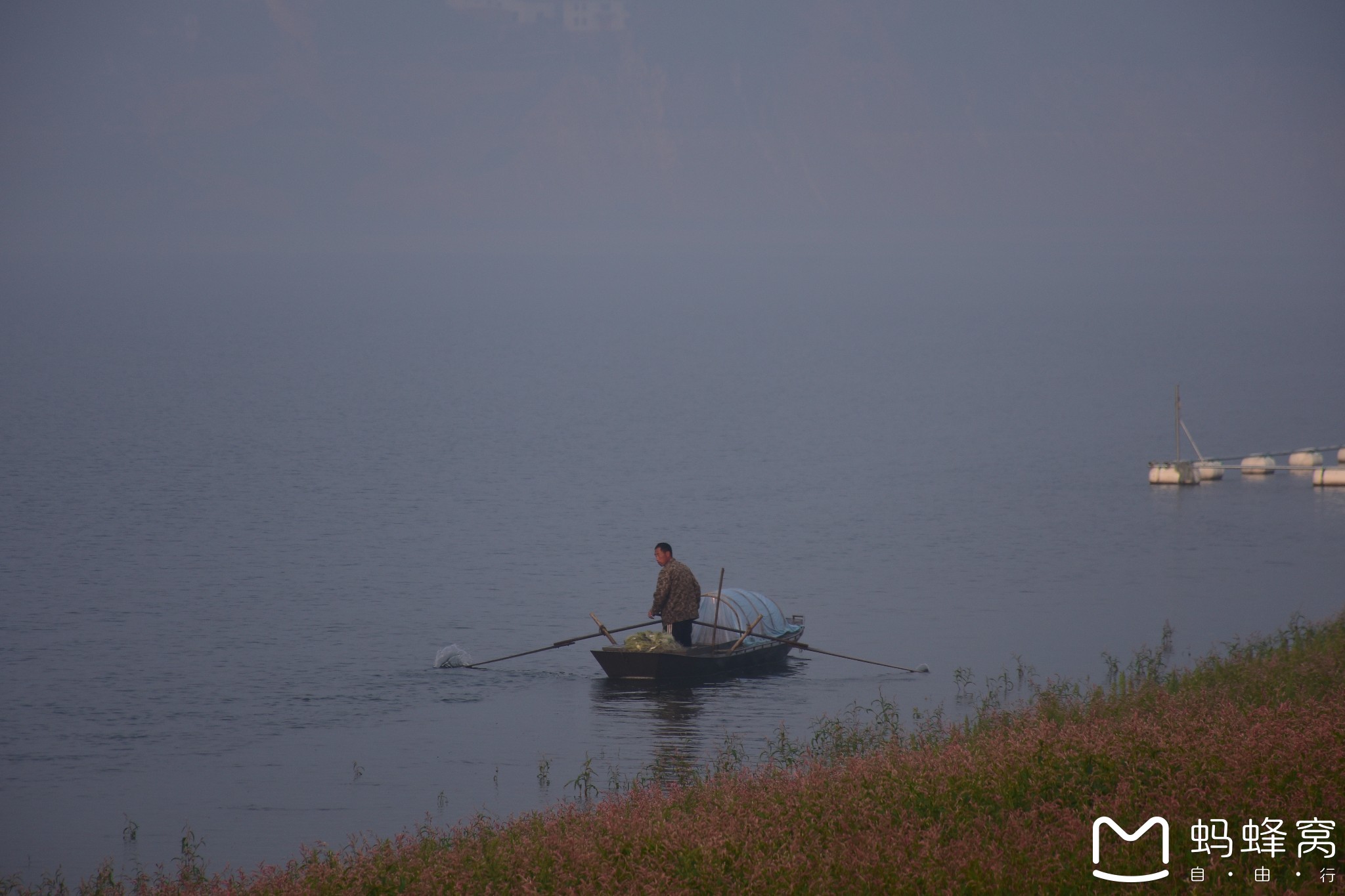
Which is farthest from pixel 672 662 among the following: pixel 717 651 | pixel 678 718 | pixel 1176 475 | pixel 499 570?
pixel 1176 475

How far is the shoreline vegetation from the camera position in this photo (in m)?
9.26

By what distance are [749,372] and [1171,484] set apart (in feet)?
331

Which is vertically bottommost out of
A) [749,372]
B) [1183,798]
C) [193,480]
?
[1183,798]

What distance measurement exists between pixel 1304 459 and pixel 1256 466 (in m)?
3.26

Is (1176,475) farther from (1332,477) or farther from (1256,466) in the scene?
(1332,477)

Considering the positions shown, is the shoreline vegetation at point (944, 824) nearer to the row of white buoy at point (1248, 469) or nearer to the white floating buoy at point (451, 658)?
the white floating buoy at point (451, 658)

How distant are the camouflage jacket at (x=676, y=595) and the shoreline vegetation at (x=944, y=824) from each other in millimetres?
11375

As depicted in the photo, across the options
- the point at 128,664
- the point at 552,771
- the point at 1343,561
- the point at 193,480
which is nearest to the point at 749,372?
the point at 193,480

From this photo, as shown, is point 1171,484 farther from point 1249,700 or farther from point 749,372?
point 749,372

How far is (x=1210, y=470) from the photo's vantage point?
7388 cm

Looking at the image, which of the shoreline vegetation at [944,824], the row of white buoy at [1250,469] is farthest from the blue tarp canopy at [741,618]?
the row of white buoy at [1250,469]

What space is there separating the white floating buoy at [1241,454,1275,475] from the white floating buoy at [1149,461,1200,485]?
12.3 ft

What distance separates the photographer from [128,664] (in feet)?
108

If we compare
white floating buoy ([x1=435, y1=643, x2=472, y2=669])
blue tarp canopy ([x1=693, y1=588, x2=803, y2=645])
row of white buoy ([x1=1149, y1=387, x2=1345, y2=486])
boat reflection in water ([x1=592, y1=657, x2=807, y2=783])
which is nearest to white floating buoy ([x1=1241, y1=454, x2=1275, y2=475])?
row of white buoy ([x1=1149, y1=387, x2=1345, y2=486])
